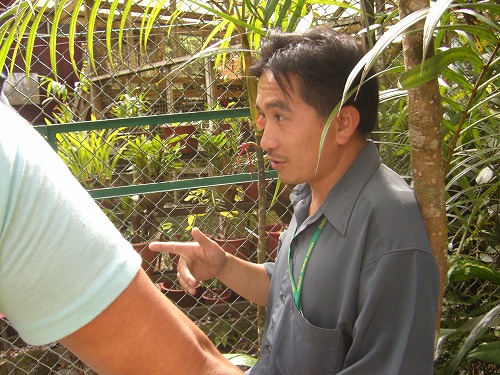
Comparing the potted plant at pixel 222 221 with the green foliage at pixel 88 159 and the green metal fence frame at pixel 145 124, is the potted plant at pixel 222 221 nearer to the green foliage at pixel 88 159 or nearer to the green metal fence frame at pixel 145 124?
the green foliage at pixel 88 159

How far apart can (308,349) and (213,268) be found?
39cm

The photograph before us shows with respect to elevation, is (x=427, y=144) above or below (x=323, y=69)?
below

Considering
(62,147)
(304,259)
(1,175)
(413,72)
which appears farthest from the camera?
(62,147)

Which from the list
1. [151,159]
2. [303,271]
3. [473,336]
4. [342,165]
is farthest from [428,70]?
[151,159]

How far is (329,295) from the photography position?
130cm

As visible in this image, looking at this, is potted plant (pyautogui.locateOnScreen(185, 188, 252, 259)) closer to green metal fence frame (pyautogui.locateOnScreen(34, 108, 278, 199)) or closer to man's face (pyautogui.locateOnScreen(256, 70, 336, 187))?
green metal fence frame (pyautogui.locateOnScreen(34, 108, 278, 199))

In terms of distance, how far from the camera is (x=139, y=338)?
2.34ft

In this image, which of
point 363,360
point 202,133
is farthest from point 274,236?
point 363,360

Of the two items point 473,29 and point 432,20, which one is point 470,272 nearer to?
point 473,29

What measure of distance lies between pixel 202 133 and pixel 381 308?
7.20ft

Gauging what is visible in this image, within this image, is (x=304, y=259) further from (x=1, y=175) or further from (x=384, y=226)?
(x=1, y=175)

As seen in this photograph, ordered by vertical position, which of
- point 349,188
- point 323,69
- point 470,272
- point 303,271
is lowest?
point 470,272

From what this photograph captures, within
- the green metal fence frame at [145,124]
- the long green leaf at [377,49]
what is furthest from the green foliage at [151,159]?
the long green leaf at [377,49]

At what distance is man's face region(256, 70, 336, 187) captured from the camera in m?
1.42
